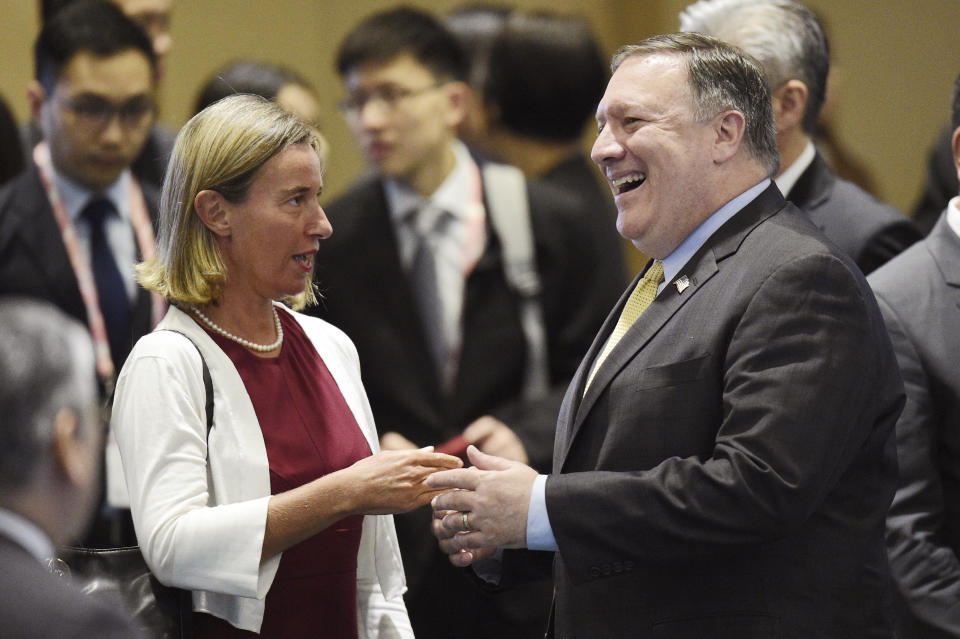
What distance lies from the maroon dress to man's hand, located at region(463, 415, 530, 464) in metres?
0.63

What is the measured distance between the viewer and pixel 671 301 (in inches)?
101

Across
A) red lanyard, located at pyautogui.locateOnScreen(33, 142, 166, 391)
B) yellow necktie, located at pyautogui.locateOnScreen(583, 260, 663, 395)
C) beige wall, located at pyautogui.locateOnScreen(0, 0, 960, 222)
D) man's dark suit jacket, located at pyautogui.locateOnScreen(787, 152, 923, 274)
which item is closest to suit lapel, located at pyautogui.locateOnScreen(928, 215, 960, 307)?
man's dark suit jacket, located at pyautogui.locateOnScreen(787, 152, 923, 274)

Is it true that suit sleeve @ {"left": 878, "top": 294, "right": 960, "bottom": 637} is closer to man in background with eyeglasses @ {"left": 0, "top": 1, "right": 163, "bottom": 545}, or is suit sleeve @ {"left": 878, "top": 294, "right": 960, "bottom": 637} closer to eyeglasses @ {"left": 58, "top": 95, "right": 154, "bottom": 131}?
man in background with eyeglasses @ {"left": 0, "top": 1, "right": 163, "bottom": 545}

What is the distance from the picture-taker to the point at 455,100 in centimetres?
437

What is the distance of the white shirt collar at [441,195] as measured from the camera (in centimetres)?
408

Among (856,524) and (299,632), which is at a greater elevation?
(856,524)

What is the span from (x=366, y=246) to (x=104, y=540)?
112cm

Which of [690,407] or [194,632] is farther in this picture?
[194,632]

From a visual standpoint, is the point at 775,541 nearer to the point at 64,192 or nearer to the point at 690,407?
the point at 690,407

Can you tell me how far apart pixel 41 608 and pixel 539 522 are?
1.01 metres

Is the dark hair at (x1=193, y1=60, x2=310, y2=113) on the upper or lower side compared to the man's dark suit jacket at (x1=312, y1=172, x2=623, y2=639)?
upper

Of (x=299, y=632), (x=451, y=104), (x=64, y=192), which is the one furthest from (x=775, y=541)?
(x=64, y=192)

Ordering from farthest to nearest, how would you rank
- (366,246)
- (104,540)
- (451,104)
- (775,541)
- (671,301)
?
(451,104) < (366,246) < (104,540) < (671,301) < (775,541)

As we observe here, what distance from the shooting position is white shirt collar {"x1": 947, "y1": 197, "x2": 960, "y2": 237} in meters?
3.12
